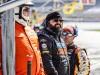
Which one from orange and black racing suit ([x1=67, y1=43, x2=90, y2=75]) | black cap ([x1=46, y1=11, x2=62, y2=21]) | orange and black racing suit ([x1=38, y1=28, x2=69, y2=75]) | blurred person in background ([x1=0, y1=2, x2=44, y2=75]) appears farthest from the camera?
orange and black racing suit ([x1=67, y1=43, x2=90, y2=75])

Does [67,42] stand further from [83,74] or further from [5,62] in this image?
[5,62]

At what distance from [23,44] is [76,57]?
1864 mm

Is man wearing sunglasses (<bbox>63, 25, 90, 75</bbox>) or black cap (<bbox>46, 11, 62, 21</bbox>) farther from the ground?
black cap (<bbox>46, 11, 62, 21</bbox>)

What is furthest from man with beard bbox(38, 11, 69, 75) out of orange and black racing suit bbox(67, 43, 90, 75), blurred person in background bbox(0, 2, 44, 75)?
blurred person in background bbox(0, 2, 44, 75)

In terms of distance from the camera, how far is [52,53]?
154 inches

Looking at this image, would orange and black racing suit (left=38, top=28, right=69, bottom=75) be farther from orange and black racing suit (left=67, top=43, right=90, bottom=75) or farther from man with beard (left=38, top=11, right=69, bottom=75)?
orange and black racing suit (left=67, top=43, right=90, bottom=75)

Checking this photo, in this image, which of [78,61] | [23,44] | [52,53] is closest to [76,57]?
[78,61]

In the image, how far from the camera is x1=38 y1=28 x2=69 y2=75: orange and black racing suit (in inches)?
151

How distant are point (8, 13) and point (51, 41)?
145 cm

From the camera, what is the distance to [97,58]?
572 inches

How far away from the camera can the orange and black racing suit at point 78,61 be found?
174 inches

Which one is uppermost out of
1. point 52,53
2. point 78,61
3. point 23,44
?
point 23,44

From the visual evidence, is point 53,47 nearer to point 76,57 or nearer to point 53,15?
point 53,15

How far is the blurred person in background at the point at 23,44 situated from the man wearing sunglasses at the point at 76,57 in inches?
62.0
